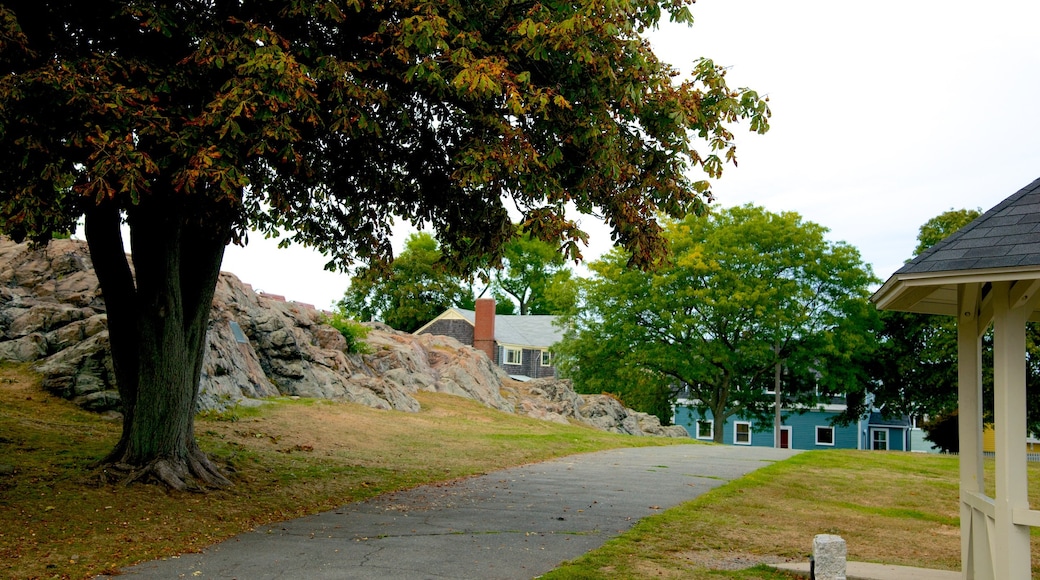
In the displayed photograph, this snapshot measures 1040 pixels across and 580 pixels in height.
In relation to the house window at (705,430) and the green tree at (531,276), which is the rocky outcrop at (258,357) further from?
the green tree at (531,276)

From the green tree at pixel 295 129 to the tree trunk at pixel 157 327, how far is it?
1.3 inches

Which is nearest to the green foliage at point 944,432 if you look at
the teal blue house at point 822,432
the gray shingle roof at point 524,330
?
the teal blue house at point 822,432

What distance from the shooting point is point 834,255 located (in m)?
44.3

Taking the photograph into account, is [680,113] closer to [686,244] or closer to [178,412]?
[178,412]

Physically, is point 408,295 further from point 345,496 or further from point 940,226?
point 345,496

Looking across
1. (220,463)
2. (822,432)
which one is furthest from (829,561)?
(822,432)

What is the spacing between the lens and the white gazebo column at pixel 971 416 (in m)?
8.55

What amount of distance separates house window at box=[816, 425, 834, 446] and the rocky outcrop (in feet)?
51.8

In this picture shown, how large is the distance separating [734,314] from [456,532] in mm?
35036

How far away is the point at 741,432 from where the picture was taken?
185ft

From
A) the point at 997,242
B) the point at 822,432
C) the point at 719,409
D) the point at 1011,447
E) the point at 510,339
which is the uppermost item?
the point at 510,339

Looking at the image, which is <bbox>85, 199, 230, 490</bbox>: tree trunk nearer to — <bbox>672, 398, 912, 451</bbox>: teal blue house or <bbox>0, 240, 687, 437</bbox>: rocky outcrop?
<bbox>0, 240, 687, 437</bbox>: rocky outcrop

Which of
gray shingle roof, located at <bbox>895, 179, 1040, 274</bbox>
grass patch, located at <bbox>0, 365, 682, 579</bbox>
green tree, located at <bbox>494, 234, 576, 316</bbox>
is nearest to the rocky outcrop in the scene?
grass patch, located at <bbox>0, 365, 682, 579</bbox>

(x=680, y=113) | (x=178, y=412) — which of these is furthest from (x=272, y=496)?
(x=680, y=113)
